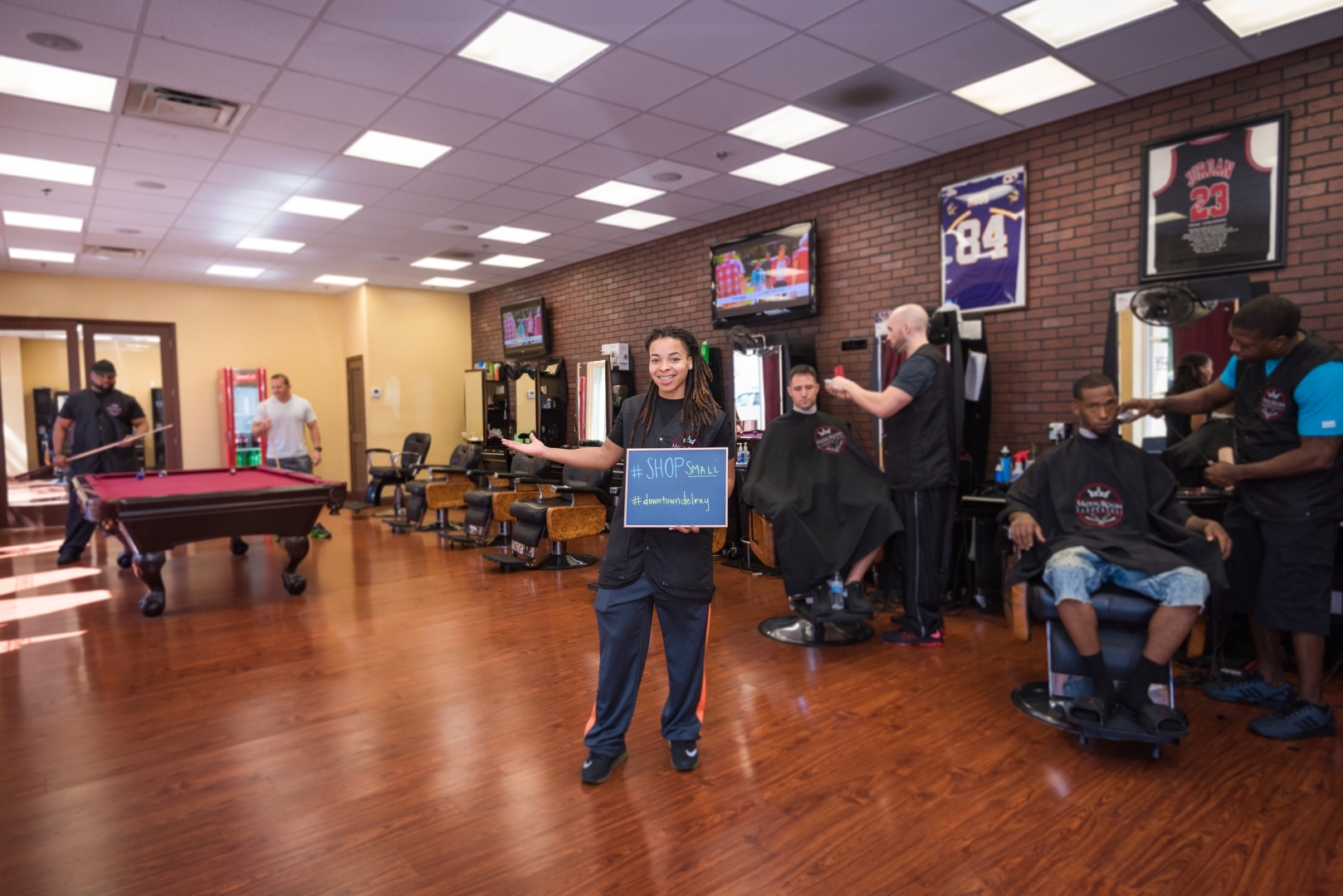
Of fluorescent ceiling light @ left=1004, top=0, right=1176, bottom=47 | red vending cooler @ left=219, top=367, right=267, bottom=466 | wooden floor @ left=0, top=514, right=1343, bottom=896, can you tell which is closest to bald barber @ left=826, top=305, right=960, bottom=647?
wooden floor @ left=0, top=514, right=1343, bottom=896

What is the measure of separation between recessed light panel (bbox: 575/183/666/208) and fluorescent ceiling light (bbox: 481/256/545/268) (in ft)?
7.35

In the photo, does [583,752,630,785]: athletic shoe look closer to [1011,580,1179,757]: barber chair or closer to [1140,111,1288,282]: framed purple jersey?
[1011,580,1179,757]: barber chair

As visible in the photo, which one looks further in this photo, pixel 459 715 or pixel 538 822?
pixel 459 715

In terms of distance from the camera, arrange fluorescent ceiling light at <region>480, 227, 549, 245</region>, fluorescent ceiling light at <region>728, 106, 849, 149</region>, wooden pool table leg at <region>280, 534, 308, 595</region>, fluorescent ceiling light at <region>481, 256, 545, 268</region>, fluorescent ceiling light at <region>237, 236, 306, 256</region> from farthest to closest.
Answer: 1. fluorescent ceiling light at <region>481, 256, 545, 268</region>
2. fluorescent ceiling light at <region>237, 236, 306, 256</region>
3. fluorescent ceiling light at <region>480, 227, 549, 245</region>
4. wooden pool table leg at <region>280, 534, 308, 595</region>
5. fluorescent ceiling light at <region>728, 106, 849, 149</region>

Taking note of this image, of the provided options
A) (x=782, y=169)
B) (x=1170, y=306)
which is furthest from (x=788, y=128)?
(x=1170, y=306)

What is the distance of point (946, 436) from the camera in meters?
3.50

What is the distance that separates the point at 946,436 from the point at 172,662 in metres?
3.69

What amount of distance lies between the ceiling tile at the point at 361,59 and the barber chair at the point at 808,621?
2726 mm

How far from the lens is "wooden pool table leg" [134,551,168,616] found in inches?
166

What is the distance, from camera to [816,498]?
12.3 feet

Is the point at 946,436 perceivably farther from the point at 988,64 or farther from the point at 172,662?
the point at 172,662

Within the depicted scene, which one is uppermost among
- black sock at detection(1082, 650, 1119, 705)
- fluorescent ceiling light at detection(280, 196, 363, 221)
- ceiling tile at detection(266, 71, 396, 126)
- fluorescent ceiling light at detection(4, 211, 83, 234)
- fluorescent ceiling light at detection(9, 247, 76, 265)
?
ceiling tile at detection(266, 71, 396, 126)

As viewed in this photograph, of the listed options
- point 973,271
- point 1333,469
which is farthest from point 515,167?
point 1333,469

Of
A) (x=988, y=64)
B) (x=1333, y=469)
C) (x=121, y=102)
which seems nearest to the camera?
(x=1333, y=469)
